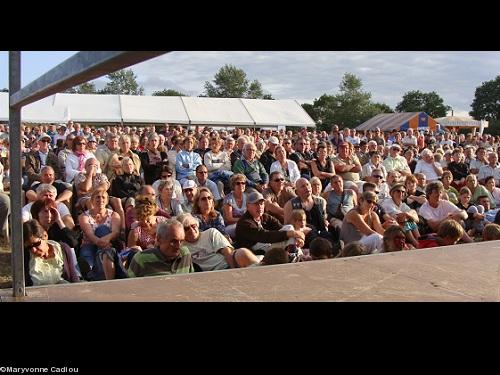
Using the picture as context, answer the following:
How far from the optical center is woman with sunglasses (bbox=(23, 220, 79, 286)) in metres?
3.45

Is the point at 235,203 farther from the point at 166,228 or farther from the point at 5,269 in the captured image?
the point at 5,269

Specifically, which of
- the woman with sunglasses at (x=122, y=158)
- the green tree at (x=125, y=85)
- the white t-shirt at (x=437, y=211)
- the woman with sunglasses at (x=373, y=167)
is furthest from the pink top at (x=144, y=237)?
the green tree at (x=125, y=85)

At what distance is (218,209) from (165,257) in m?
2.44

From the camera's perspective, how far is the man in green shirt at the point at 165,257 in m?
3.30

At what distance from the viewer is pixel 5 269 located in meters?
5.24

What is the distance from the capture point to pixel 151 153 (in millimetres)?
6711

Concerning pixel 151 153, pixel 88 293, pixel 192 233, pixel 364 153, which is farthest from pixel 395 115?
pixel 88 293

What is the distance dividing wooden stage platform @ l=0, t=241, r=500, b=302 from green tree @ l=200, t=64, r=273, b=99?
48.3 meters

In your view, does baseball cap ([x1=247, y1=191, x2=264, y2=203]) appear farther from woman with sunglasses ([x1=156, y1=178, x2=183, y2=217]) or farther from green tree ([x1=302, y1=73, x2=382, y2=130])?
green tree ([x1=302, y1=73, x2=382, y2=130])

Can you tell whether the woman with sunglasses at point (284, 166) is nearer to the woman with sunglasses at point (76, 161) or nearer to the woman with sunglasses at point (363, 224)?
the woman with sunglasses at point (363, 224)

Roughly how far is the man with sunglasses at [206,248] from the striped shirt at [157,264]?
0.60 meters
